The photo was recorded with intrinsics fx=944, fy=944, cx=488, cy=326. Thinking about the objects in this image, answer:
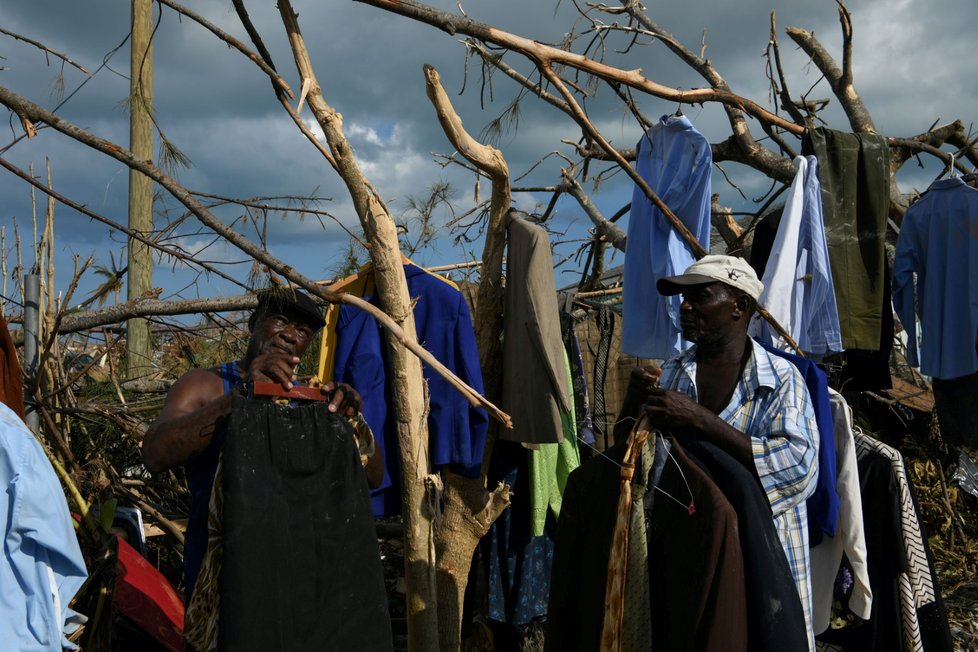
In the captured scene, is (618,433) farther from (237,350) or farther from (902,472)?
(237,350)

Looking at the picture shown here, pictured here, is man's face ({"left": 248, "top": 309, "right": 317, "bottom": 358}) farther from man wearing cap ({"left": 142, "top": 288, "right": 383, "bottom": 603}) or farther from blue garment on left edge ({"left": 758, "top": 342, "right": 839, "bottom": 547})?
blue garment on left edge ({"left": 758, "top": 342, "right": 839, "bottom": 547})

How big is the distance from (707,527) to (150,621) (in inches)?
87.4

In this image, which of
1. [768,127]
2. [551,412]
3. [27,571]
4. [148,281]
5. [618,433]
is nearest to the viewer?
[27,571]

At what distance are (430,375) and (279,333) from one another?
3.21 ft

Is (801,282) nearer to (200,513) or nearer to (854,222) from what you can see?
(854,222)

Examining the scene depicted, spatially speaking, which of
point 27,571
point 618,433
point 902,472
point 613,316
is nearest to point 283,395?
point 27,571

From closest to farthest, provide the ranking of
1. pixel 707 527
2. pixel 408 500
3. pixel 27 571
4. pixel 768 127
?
pixel 27 571 < pixel 707 527 < pixel 408 500 < pixel 768 127

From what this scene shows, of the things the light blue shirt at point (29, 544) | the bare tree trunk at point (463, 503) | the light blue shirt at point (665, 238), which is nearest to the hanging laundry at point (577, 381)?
the light blue shirt at point (665, 238)

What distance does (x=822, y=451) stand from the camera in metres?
3.52

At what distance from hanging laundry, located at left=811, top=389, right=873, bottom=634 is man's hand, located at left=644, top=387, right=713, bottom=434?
0.89 meters

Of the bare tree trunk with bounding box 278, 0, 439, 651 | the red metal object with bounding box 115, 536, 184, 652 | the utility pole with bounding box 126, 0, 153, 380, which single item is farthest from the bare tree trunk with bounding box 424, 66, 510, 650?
the utility pole with bounding box 126, 0, 153, 380

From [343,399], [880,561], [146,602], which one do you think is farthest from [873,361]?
[146,602]

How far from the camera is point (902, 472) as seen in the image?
13.6 ft

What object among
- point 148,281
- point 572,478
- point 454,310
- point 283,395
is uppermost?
point 148,281
